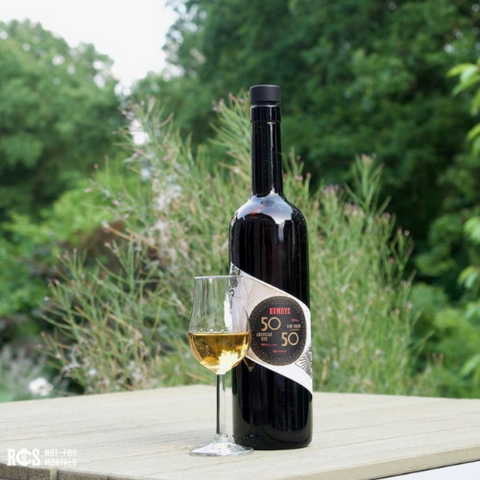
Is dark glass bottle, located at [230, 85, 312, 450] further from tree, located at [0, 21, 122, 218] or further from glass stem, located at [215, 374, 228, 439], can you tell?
tree, located at [0, 21, 122, 218]

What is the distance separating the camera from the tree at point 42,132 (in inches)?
669

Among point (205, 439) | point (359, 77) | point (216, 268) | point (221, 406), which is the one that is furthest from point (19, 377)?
point (221, 406)

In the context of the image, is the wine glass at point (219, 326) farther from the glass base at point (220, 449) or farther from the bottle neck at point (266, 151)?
the bottle neck at point (266, 151)

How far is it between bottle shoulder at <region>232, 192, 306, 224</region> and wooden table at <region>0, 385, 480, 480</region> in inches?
Result: 14.0

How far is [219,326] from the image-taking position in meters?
1.24

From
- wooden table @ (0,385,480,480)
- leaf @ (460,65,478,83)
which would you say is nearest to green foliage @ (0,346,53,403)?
leaf @ (460,65,478,83)

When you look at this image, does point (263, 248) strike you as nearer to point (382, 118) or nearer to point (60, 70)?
point (382, 118)

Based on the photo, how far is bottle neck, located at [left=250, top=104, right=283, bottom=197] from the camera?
4.42ft

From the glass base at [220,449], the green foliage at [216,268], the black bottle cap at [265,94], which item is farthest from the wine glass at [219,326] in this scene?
the green foliage at [216,268]

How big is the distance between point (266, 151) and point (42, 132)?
1703 cm

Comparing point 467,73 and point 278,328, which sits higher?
point 467,73

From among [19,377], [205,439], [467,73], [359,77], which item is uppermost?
[359,77]

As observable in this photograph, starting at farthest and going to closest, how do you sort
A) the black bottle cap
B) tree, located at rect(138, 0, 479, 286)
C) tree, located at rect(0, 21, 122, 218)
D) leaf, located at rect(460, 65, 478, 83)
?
tree, located at rect(0, 21, 122, 218)
tree, located at rect(138, 0, 479, 286)
leaf, located at rect(460, 65, 478, 83)
the black bottle cap

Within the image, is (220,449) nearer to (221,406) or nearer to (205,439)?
(221,406)
